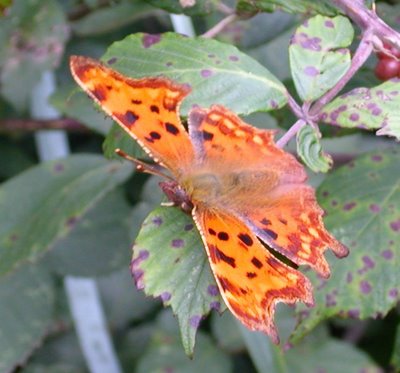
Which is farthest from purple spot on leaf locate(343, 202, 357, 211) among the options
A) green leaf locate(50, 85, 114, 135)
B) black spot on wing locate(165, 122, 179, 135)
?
green leaf locate(50, 85, 114, 135)

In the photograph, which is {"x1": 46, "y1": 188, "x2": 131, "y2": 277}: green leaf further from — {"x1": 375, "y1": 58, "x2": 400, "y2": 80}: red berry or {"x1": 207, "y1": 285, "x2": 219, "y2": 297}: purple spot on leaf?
{"x1": 207, "y1": 285, "x2": 219, "y2": 297}: purple spot on leaf

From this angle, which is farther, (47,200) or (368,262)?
(47,200)

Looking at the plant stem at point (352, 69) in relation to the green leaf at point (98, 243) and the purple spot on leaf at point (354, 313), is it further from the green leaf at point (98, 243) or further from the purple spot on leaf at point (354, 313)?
the green leaf at point (98, 243)

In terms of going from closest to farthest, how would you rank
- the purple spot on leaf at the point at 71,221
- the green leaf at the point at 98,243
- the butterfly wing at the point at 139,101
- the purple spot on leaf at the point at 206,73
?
the butterfly wing at the point at 139,101 < the purple spot on leaf at the point at 206,73 < the purple spot on leaf at the point at 71,221 < the green leaf at the point at 98,243

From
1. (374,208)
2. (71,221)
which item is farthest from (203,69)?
(71,221)

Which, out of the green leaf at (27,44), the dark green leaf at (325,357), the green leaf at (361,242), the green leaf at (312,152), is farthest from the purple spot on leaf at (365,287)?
the green leaf at (27,44)

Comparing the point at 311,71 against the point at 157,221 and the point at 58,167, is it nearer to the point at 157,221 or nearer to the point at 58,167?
Result: the point at 157,221
